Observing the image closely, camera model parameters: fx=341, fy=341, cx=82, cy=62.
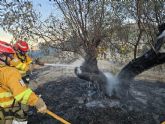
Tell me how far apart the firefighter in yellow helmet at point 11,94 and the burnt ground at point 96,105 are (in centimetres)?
294

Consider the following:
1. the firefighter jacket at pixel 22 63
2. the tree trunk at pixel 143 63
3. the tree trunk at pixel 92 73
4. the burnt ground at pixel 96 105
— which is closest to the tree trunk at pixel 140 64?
the tree trunk at pixel 143 63

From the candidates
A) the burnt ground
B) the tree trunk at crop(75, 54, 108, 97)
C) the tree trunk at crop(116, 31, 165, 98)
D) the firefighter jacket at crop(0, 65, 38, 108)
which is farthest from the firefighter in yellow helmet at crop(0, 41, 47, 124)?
the tree trunk at crop(75, 54, 108, 97)

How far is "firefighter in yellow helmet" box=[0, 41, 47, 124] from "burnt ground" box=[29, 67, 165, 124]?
2943 millimetres

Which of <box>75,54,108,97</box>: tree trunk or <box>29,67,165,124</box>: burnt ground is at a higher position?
<box>75,54,108,97</box>: tree trunk

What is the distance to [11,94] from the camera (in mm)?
5586

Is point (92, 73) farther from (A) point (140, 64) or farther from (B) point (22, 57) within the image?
(B) point (22, 57)

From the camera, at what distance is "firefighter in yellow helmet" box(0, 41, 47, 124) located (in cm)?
529

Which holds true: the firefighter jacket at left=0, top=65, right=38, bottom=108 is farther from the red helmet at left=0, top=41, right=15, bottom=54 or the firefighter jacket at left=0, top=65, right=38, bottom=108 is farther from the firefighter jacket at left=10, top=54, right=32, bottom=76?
the firefighter jacket at left=10, top=54, right=32, bottom=76

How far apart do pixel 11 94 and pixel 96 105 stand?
4.28 meters

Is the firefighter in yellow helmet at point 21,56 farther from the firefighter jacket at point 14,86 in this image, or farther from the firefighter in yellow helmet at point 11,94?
the firefighter jacket at point 14,86

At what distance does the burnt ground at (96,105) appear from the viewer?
8719 mm

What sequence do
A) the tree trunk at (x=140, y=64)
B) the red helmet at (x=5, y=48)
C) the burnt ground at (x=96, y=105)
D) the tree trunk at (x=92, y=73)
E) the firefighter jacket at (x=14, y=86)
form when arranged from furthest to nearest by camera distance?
the tree trunk at (x=92, y=73) → the burnt ground at (x=96, y=105) → the tree trunk at (x=140, y=64) → the red helmet at (x=5, y=48) → the firefighter jacket at (x=14, y=86)

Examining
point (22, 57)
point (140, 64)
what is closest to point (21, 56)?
point (22, 57)

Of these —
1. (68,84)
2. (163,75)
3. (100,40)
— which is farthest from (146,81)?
(100,40)
